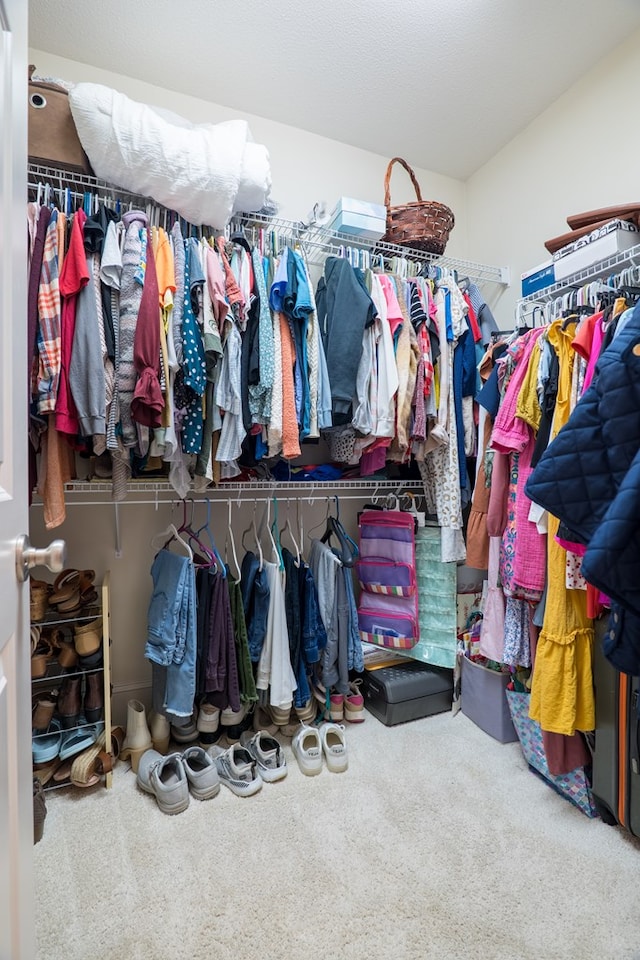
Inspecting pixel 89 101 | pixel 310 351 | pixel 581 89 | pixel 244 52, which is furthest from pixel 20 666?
pixel 581 89

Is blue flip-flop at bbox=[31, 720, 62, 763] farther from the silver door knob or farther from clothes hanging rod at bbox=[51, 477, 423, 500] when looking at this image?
the silver door knob

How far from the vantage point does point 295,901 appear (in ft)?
3.96

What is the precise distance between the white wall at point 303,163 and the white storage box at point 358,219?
0.46m

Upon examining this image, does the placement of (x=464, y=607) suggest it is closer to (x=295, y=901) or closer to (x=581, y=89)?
(x=295, y=901)

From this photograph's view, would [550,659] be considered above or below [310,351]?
below

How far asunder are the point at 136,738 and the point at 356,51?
2828 millimetres

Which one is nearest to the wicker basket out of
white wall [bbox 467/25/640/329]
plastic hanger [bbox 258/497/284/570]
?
white wall [bbox 467/25/640/329]

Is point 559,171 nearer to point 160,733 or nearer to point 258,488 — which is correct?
point 258,488

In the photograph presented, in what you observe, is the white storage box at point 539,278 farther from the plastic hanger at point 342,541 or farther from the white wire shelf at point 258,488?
the plastic hanger at point 342,541

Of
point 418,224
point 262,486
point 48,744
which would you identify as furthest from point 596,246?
point 48,744

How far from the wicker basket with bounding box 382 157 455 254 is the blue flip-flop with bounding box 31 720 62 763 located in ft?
7.90

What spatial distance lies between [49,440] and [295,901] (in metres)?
1.47

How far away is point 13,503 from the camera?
2.21ft

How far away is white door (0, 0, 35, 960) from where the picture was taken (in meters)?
0.61
